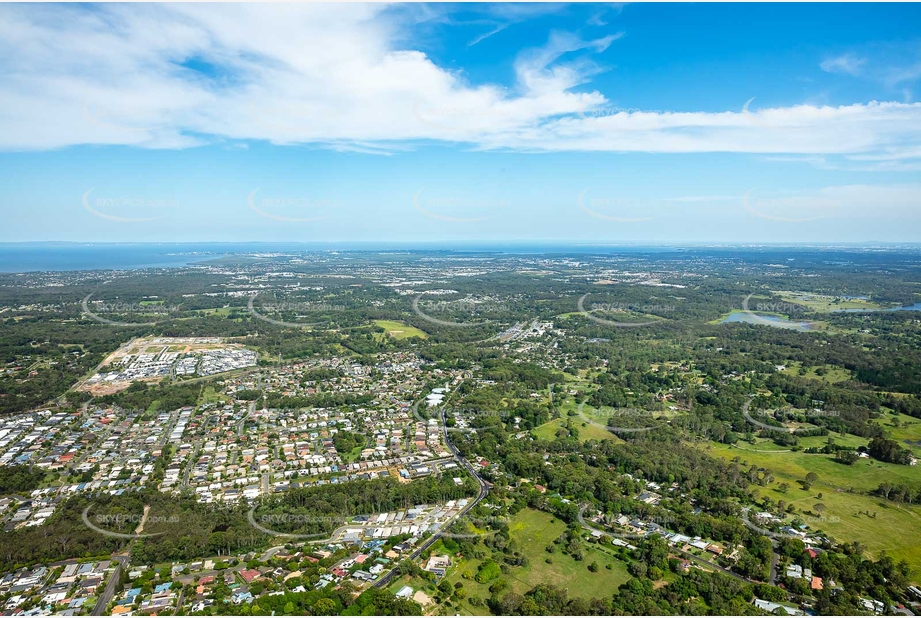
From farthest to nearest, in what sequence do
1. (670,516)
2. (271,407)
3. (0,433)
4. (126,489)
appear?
(271,407), (0,433), (126,489), (670,516)

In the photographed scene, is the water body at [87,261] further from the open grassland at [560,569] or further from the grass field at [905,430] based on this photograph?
the grass field at [905,430]

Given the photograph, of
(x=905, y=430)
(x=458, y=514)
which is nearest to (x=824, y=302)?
(x=905, y=430)

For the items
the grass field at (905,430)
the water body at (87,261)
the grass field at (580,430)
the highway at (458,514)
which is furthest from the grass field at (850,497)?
the water body at (87,261)

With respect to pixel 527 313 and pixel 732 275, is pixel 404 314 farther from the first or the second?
pixel 732 275

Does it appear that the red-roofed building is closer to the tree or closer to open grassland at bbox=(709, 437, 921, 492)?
the tree

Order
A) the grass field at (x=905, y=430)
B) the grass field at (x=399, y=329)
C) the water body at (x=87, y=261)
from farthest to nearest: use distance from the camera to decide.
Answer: the water body at (x=87, y=261) → the grass field at (x=399, y=329) → the grass field at (x=905, y=430)

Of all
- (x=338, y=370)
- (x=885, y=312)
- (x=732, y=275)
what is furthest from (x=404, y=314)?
(x=732, y=275)

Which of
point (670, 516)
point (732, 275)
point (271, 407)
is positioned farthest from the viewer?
point (732, 275)
